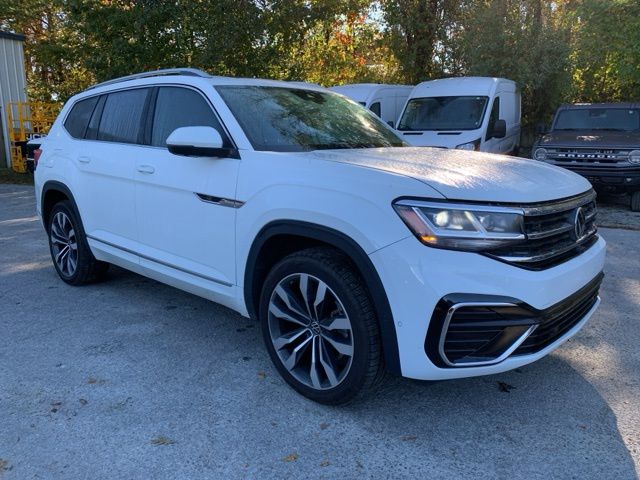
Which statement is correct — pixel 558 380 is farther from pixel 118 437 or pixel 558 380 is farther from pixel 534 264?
pixel 118 437

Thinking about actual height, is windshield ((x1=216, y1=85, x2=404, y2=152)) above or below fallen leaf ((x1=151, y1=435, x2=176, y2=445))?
above

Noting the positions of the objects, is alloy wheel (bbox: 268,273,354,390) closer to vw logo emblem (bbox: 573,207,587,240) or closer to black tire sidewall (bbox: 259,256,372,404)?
black tire sidewall (bbox: 259,256,372,404)

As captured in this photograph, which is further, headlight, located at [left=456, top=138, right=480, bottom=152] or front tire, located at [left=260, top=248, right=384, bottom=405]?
headlight, located at [left=456, top=138, right=480, bottom=152]

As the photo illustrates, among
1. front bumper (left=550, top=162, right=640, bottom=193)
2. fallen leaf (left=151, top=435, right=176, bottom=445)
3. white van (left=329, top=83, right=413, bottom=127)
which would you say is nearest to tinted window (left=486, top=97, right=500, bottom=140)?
front bumper (left=550, top=162, right=640, bottom=193)

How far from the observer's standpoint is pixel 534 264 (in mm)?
2643

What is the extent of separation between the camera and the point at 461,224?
255 cm

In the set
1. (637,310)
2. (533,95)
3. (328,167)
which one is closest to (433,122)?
(533,95)

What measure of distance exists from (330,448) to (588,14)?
14.0 meters

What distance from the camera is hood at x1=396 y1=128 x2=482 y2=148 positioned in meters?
9.70

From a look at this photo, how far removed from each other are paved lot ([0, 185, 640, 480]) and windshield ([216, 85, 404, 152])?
1.45m

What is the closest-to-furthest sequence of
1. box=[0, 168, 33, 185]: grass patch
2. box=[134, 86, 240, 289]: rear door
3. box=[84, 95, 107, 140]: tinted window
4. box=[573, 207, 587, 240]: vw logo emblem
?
box=[573, 207, 587, 240]: vw logo emblem, box=[134, 86, 240, 289]: rear door, box=[84, 95, 107, 140]: tinted window, box=[0, 168, 33, 185]: grass patch

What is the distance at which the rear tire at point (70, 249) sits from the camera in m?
4.93

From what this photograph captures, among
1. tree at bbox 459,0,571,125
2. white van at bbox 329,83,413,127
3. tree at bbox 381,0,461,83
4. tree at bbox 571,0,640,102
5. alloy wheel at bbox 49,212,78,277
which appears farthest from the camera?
tree at bbox 381,0,461,83

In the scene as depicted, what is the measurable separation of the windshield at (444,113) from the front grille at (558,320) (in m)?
7.46
